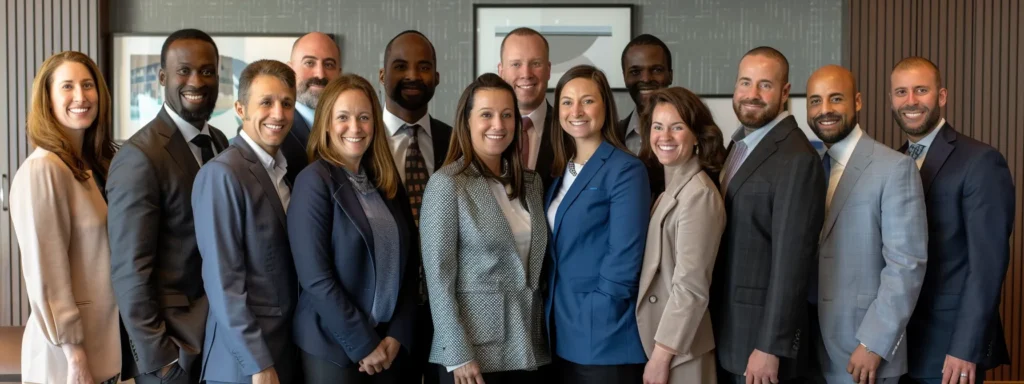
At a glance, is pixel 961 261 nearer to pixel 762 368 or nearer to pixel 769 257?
pixel 769 257

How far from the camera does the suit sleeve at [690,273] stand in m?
2.69

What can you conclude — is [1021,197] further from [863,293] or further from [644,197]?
[644,197]

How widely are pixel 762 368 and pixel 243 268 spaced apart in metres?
1.55

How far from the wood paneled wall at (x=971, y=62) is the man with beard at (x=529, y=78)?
7.34 feet

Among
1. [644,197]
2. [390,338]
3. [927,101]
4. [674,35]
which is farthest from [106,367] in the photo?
[674,35]

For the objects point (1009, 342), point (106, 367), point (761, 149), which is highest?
point (761, 149)

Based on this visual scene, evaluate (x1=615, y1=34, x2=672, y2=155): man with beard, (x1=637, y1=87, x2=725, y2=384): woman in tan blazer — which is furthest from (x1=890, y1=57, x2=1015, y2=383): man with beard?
(x1=615, y1=34, x2=672, y2=155): man with beard

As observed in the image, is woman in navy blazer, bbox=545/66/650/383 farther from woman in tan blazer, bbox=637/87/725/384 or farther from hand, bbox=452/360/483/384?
hand, bbox=452/360/483/384

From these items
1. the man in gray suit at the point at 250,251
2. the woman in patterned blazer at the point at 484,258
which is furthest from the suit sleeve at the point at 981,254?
the man in gray suit at the point at 250,251

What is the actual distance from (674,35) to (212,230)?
11.1ft

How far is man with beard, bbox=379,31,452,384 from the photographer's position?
3307 mm

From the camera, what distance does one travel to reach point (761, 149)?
2818 millimetres

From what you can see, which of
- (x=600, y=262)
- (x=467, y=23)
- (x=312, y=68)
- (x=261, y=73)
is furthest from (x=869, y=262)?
(x=467, y=23)

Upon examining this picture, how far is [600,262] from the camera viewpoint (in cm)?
277
